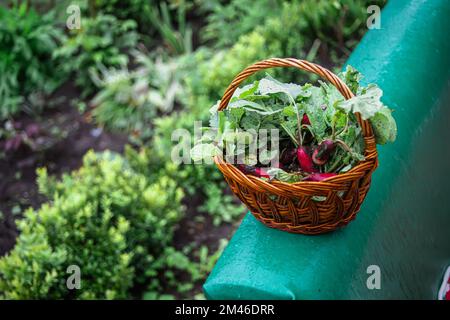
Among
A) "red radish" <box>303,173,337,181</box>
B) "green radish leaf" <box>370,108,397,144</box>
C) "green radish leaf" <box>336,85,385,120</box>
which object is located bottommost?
"red radish" <box>303,173,337,181</box>

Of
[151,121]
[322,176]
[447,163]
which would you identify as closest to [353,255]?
[322,176]

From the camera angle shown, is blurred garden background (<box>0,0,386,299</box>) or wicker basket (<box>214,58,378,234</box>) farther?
blurred garden background (<box>0,0,386,299</box>)

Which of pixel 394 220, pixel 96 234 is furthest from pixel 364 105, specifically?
pixel 96 234

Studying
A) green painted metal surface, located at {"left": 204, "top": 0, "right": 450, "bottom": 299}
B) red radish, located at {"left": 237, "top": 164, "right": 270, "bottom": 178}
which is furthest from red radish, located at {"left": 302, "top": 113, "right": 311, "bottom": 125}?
green painted metal surface, located at {"left": 204, "top": 0, "right": 450, "bottom": 299}

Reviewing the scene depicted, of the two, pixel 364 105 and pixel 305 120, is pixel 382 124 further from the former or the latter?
pixel 305 120

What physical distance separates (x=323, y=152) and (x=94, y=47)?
2940mm

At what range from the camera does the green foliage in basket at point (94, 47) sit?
413 cm

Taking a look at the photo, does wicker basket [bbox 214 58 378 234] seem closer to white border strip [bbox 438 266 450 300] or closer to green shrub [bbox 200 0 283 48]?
white border strip [bbox 438 266 450 300]

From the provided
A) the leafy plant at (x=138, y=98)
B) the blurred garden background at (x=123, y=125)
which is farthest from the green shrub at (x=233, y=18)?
the leafy plant at (x=138, y=98)

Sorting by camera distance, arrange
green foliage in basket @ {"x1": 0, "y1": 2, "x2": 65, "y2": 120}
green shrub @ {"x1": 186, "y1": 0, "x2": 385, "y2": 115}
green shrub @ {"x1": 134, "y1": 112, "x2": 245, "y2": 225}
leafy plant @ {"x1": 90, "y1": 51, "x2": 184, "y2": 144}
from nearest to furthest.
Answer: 1. green shrub @ {"x1": 134, "y1": 112, "x2": 245, "y2": 225}
2. green shrub @ {"x1": 186, "y1": 0, "x2": 385, "y2": 115}
3. leafy plant @ {"x1": 90, "y1": 51, "x2": 184, "y2": 144}
4. green foliage in basket @ {"x1": 0, "y1": 2, "x2": 65, "y2": 120}

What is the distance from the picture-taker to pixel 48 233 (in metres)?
2.65

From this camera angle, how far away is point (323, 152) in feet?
5.57

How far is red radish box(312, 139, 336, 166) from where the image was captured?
1.69m

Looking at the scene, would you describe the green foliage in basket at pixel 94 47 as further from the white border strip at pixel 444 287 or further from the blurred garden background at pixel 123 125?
the white border strip at pixel 444 287
